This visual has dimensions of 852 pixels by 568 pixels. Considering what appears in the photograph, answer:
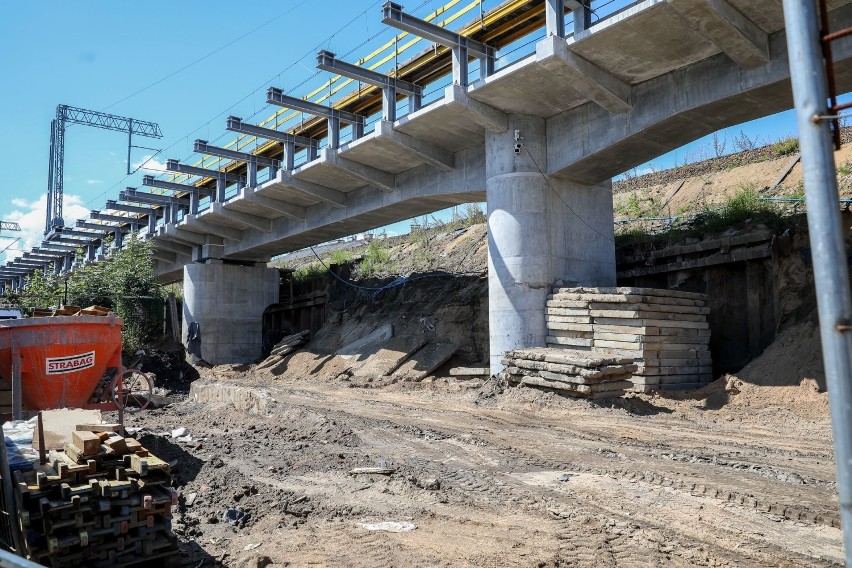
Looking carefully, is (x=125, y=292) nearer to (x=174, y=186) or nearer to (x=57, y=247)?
(x=174, y=186)

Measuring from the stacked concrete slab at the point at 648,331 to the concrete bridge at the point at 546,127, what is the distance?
126 centimetres

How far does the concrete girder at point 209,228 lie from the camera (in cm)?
2814

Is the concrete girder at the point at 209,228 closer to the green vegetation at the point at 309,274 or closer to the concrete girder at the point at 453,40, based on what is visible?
the green vegetation at the point at 309,274

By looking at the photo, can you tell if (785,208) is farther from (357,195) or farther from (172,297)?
(172,297)

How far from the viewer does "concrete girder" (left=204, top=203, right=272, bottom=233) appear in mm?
26375

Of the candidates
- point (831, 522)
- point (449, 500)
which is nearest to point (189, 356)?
point (449, 500)

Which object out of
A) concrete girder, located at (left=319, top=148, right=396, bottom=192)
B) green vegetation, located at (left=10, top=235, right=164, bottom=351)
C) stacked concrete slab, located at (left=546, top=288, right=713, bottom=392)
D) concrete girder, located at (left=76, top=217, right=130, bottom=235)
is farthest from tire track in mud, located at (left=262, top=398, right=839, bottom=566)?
concrete girder, located at (left=76, top=217, right=130, bottom=235)

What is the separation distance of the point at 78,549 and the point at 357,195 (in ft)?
62.0

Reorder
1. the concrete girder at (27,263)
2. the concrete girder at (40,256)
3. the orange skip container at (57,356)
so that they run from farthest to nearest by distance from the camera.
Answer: the concrete girder at (27,263)
the concrete girder at (40,256)
the orange skip container at (57,356)

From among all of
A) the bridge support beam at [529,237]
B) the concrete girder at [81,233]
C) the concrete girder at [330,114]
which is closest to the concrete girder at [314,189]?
the concrete girder at [330,114]

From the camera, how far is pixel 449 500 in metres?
6.77

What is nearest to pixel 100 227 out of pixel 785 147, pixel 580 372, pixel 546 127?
pixel 546 127

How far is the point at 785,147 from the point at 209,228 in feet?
73.6

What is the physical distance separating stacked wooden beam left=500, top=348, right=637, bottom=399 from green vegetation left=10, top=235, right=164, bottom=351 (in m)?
20.6
